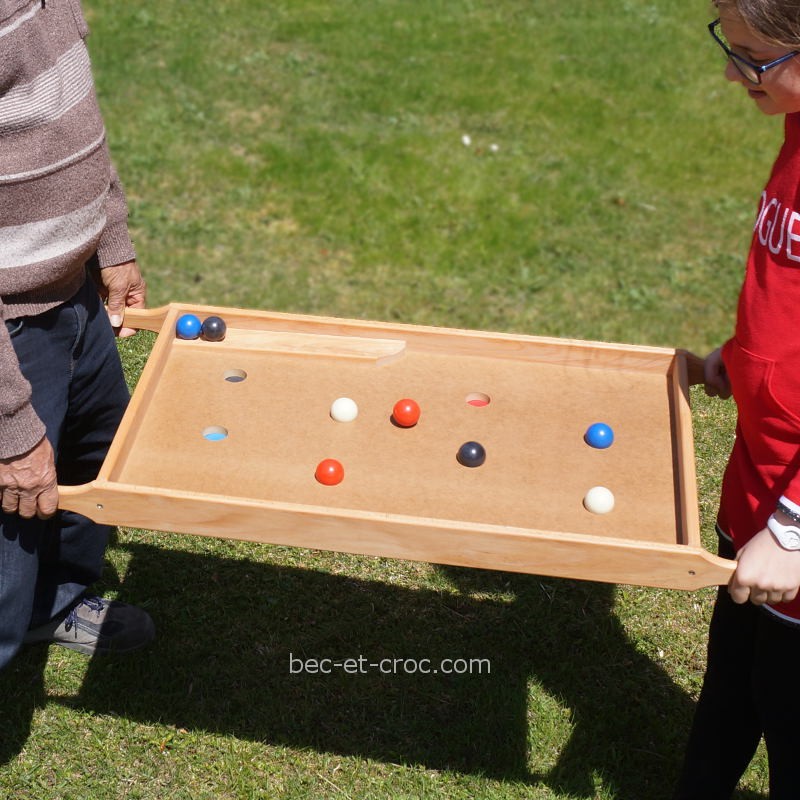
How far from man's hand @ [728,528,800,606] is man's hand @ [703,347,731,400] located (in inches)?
24.9

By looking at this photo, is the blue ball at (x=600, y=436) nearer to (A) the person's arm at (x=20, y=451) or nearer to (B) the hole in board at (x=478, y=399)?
(B) the hole in board at (x=478, y=399)

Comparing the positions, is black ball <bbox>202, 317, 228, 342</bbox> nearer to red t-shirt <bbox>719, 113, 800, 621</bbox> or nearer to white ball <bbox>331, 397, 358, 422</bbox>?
white ball <bbox>331, 397, 358, 422</bbox>

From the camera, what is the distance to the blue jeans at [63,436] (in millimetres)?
2588

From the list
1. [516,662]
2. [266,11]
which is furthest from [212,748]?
[266,11]

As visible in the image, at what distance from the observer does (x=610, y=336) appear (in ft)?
17.3

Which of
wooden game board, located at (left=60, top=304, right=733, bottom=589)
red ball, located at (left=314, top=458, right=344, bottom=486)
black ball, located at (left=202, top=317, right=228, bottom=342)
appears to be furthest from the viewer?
black ball, located at (left=202, top=317, right=228, bottom=342)

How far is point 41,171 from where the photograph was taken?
2.34 meters

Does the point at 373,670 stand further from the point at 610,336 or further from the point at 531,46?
the point at 531,46

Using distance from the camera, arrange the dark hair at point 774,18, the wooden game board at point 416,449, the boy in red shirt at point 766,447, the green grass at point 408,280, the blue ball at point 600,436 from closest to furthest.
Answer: the dark hair at point 774,18
the boy in red shirt at point 766,447
the wooden game board at point 416,449
the blue ball at point 600,436
the green grass at point 408,280

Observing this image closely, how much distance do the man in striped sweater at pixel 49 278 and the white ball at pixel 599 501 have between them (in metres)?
1.29

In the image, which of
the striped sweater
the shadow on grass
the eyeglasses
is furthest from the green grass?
the eyeglasses

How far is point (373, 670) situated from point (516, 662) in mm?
506

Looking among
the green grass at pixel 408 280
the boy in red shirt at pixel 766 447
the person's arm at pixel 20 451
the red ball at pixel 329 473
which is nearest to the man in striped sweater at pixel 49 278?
the person's arm at pixel 20 451

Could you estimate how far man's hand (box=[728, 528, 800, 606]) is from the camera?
6.86 ft
